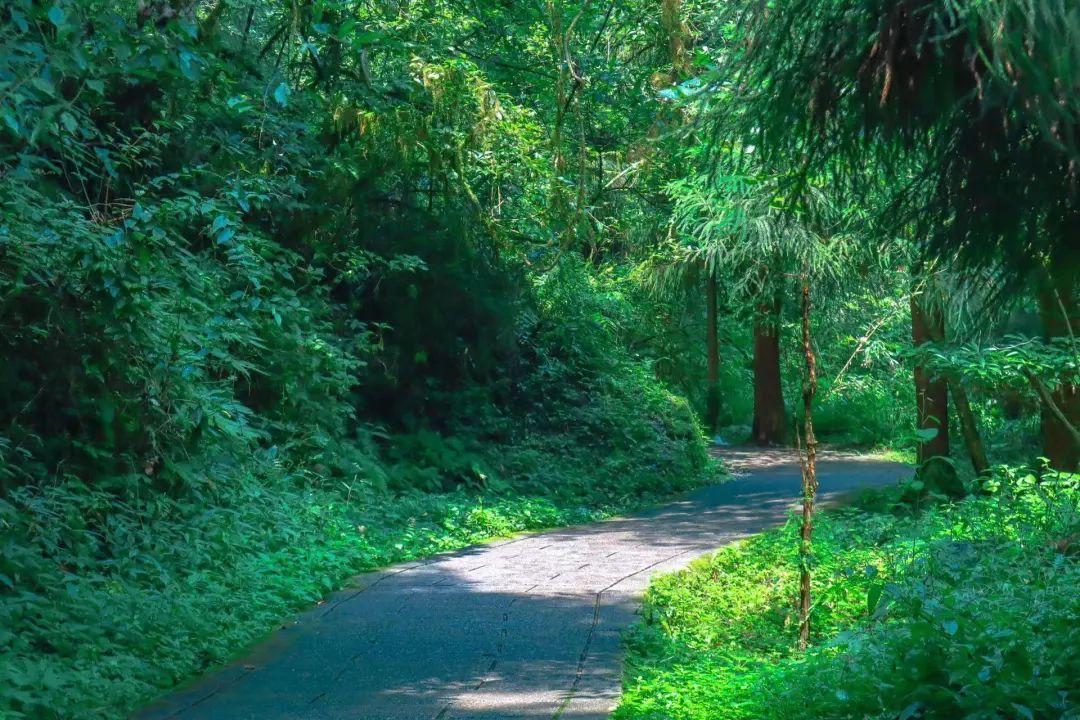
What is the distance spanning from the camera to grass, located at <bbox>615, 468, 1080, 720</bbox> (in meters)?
4.57

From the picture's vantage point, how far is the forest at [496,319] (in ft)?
14.1

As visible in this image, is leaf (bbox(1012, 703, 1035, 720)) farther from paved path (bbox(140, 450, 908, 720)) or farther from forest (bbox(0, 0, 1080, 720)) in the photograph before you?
paved path (bbox(140, 450, 908, 720))

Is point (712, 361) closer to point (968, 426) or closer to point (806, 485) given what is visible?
point (968, 426)

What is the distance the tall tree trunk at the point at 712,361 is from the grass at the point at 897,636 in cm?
1519

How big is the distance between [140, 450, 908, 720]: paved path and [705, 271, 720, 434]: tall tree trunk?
47.4 feet

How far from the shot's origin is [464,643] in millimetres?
7152

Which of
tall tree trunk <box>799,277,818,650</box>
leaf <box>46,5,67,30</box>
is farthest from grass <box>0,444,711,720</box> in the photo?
tall tree trunk <box>799,277,818,650</box>

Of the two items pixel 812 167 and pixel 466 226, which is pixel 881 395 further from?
pixel 812 167

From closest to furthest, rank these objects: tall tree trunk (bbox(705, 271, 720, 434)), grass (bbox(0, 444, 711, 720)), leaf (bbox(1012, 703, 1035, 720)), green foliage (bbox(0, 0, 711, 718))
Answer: leaf (bbox(1012, 703, 1035, 720)) → grass (bbox(0, 444, 711, 720)) → green foliage (bbox(0, 0, 711, 718)) → tall tree trunk (bbox(705, 271, 720, 434))

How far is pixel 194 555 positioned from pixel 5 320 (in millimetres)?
2129

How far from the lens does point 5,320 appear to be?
758cm

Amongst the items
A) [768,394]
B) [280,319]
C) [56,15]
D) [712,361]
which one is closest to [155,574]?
[280,319]

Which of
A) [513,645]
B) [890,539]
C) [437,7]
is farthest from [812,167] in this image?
[437,7]

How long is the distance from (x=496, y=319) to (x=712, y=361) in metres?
12.4
